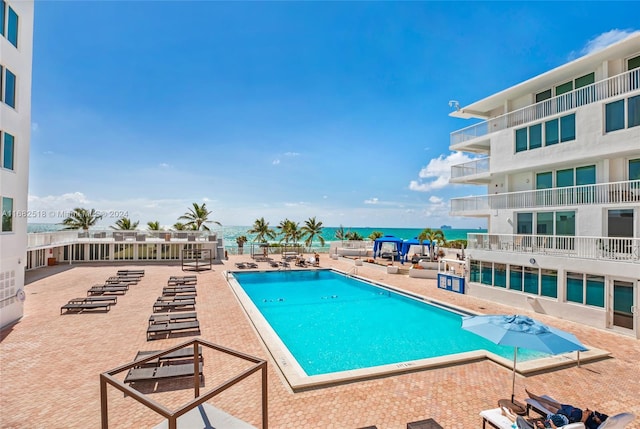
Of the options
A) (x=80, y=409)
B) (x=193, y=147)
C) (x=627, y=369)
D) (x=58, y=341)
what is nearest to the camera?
(x=80, y=409)

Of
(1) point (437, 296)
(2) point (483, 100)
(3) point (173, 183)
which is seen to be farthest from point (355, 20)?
(3) point (173, 183)

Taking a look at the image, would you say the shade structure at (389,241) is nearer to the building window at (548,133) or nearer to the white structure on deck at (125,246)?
the building window at (548,133)

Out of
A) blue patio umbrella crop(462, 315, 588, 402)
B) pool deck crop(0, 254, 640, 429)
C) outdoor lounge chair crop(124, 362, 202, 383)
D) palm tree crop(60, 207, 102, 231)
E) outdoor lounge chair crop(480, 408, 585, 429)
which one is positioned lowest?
pool deck crop(0, 254, 640, 429)

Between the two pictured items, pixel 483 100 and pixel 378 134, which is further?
pixel 378 134

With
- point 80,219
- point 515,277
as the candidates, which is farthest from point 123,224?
point 515,277

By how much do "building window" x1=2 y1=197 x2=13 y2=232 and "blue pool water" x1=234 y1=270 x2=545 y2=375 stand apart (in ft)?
34.7

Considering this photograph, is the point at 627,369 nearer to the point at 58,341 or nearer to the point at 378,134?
the point at 58,341

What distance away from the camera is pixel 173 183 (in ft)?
174

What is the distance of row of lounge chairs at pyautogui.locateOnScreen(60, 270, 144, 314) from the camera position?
13281 millimetres

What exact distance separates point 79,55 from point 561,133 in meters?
26.7

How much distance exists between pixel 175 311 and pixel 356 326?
7.96 m

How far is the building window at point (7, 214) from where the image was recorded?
11266 millimetres

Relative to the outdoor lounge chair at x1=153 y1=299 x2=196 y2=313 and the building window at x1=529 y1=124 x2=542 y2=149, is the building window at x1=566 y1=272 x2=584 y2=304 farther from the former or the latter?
the outdoor lounge chair at x1=153 y1=299 x2=196 y2=313

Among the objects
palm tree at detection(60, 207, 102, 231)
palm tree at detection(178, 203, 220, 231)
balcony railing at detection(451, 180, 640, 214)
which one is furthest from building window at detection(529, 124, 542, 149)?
palm tree at detection(60, 207, 102, 231)
